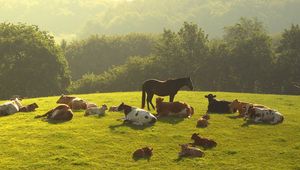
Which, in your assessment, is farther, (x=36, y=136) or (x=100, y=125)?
(x=100, y=125)

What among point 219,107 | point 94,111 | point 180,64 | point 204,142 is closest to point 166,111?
point 219,107

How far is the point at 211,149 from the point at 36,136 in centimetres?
873

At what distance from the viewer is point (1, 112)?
1056 inches

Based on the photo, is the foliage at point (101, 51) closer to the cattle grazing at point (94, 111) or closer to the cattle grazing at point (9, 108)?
the cattle grazing at point (9, 108)

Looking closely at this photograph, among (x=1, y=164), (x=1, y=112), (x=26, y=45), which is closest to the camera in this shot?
(x=1, y=164)

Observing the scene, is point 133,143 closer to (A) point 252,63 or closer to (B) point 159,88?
(B) point 159,88

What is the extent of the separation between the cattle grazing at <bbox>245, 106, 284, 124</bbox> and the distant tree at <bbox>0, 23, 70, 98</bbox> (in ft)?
168

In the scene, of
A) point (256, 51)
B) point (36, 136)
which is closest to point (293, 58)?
point (256, 51)

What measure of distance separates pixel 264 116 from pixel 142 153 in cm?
965

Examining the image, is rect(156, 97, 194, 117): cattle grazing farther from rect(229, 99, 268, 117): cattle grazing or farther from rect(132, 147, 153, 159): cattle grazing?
rect(132, 147, 153, 159): cattle grazing

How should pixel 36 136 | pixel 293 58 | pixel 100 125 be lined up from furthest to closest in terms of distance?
pixel 293 58 → pixel 100 125 → pixel 36 136

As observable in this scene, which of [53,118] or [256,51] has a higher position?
[256,51]

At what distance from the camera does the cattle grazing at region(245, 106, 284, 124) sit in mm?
24594

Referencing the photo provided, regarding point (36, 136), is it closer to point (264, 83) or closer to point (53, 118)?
point (53, 118)
